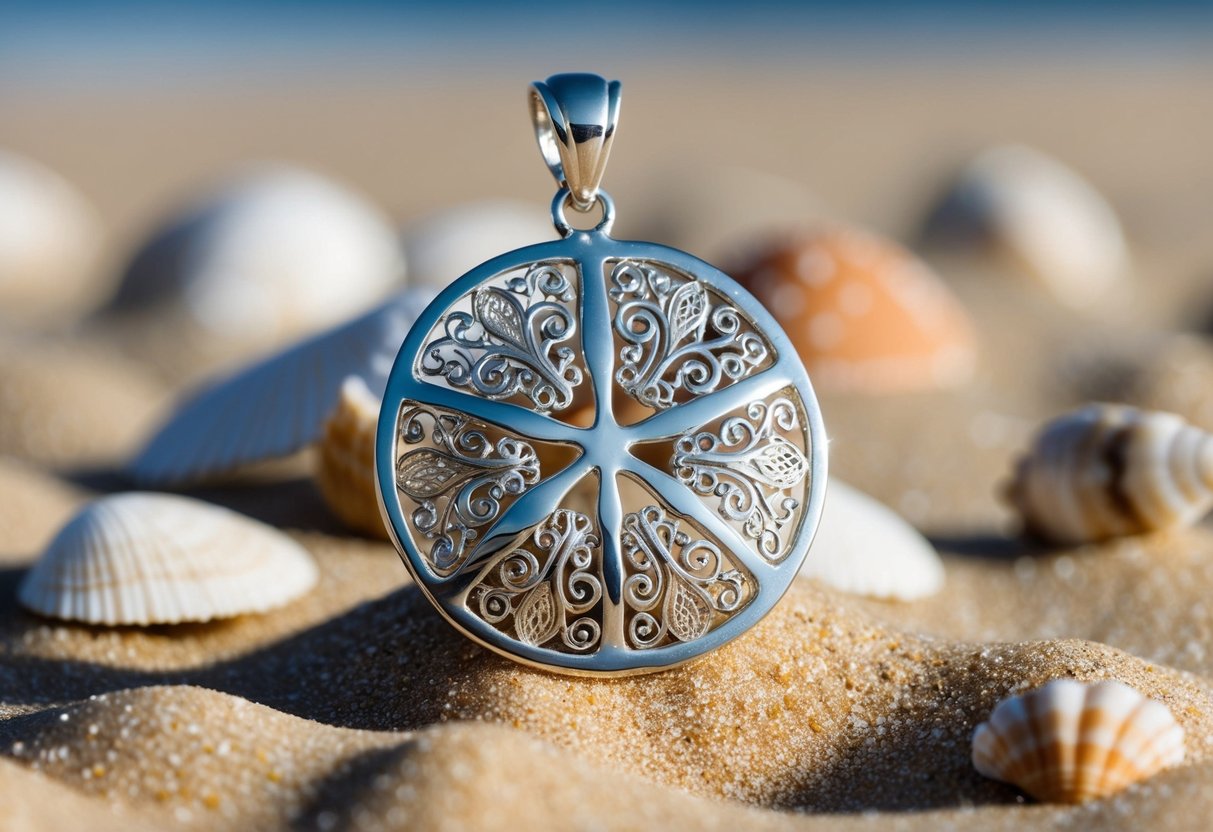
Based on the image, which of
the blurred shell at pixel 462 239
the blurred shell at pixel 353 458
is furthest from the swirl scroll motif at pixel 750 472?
the blurred shell at pixel 462 239

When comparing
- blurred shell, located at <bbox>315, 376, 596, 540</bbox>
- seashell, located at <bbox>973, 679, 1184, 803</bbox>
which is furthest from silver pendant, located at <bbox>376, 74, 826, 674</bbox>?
blurred shell, located at <bbox>315, 376, 596, 540</bbox>

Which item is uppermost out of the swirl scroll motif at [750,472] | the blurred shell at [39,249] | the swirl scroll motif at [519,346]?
the swirl scroll motif at [519,346]

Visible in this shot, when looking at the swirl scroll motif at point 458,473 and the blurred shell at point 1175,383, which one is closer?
the swirl scroll motif at point 458,473

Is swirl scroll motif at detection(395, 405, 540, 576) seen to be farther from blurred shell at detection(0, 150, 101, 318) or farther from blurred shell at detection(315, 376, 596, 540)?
blurred shell at detection(0, 150, 101, 318)

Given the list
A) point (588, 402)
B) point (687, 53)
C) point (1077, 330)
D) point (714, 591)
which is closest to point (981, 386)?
point (1077, 330)

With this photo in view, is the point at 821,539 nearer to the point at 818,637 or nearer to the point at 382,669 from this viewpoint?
the point at 818,637

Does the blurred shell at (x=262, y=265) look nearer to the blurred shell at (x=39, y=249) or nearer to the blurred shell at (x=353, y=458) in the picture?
the blurred shell at (x=39, y=249)
